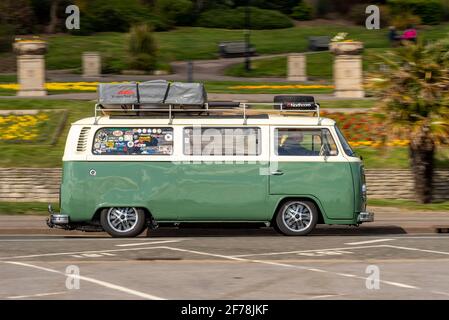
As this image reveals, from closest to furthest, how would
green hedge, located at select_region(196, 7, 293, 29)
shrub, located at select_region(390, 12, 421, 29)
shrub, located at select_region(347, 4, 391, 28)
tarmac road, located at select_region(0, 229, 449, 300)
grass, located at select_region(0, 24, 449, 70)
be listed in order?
tarmac road, located at select_region(0, 229, 449, 300) → grass, located at select_region(0, 24, 449, 70) → shrub, located at select_region(390, 12, 421, 29) → shrub, located at select_region(347, 4, 391, 28) → green hedge, located at select_region(196, 7, 293, 29)

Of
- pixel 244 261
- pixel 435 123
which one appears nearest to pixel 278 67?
pixel 435 123

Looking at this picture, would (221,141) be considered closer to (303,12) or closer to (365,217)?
(365,217)

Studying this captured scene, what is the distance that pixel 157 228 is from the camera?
21.1 m

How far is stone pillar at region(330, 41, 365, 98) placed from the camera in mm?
36406

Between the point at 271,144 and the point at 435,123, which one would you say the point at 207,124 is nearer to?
the point at 271,144

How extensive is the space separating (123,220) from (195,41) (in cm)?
5181

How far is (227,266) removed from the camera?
50.8 feet

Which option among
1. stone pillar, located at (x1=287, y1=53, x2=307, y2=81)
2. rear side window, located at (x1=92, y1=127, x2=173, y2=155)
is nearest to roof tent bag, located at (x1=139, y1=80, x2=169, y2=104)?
rear side window, located at (x1=92, y1=127, x2=173, y2=155)

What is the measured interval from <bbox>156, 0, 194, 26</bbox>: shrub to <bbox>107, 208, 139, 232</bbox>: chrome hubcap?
57.5m

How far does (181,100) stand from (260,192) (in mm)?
2228

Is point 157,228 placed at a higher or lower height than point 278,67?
lower

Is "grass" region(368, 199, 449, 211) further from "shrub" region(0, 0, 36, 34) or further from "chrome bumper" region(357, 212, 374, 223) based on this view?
"shrub" region(0, 0, 36, 34)

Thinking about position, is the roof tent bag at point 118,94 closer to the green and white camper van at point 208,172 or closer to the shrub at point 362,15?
the green and white camper van at point 208,172

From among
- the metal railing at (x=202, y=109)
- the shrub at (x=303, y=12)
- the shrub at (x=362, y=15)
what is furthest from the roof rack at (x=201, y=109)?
the shrub at (x=303, y=12)
